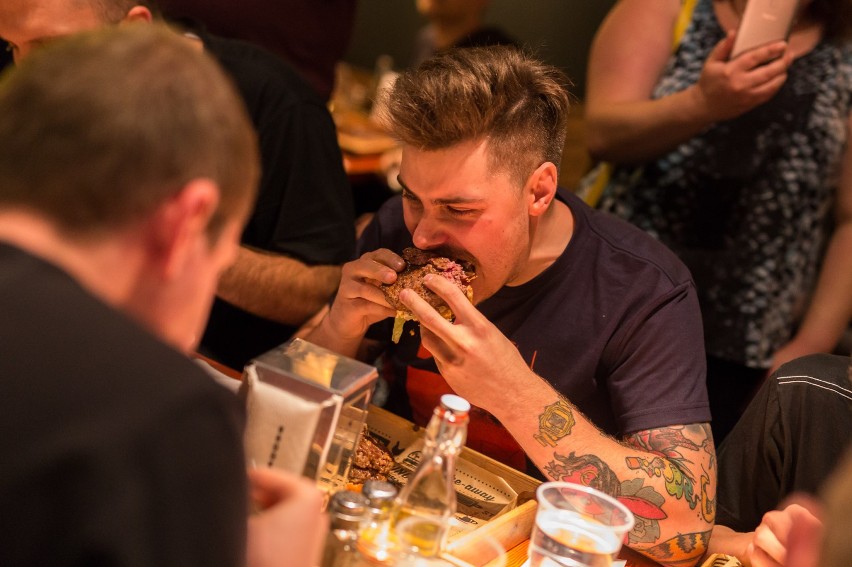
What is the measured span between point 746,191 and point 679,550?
4.32 ft

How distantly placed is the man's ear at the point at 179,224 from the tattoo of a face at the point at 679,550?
3.85ft

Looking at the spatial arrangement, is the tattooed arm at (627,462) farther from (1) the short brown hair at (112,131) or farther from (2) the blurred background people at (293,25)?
(2) the blurred background people at (293,25)

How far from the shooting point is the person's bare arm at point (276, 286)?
267cm

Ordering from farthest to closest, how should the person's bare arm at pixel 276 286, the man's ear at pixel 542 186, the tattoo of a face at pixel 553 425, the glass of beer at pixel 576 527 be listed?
1. the person's bare arm at pixel 276 286
2. the man's ear at pixel 542 186
3. the tattoo of a face at pixel 553 425
4. the glass of beer at pixel 576 527

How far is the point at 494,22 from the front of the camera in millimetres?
5805

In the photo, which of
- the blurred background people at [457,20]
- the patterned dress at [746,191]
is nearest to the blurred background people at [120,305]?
the patterned dress at [746,191]

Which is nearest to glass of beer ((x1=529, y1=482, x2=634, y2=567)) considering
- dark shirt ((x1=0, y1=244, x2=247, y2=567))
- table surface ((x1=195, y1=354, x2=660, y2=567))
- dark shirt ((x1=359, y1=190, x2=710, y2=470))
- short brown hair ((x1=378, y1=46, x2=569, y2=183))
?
table surface ((x1=195, y1=354, x2=660, y2=567))

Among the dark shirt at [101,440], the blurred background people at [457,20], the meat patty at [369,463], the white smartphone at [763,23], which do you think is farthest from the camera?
the blurred background people at [457,20]

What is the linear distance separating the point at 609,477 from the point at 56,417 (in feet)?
3.97

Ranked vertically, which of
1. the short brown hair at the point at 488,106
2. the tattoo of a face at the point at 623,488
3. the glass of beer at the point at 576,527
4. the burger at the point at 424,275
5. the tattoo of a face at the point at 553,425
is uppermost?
the short brown hair at the point at 488,106

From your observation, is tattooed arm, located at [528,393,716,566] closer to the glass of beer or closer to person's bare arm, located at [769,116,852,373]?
the glass of beer

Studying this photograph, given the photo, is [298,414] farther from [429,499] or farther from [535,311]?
[535,311]

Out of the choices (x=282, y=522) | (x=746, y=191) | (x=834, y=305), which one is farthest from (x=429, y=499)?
(x=834, y=305)

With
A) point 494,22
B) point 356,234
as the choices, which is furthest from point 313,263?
point 494,22
